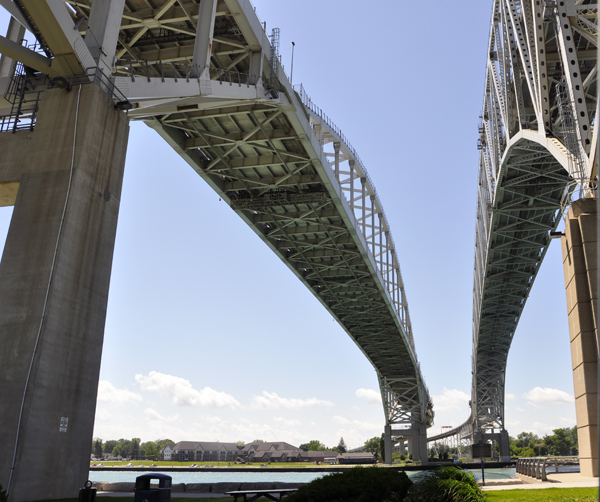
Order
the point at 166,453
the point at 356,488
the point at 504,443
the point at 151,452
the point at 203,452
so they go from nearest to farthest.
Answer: the point at 356,488 → the point at 504,443 → the point at 203,452 → the point at 166,453 → the point at 151,452

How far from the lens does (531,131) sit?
24.8 m

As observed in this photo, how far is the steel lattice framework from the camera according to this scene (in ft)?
61.8

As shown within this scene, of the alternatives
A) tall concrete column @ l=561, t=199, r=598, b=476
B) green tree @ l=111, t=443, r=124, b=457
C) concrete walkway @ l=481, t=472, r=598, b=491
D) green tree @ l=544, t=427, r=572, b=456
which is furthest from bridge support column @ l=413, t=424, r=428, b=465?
green tree @ l=111, t=443, r=124, b=457

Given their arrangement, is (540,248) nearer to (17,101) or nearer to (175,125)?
(175,125)

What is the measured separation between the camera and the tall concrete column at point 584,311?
16.3 metres

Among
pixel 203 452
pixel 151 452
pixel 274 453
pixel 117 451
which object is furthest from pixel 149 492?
pixel 117 451

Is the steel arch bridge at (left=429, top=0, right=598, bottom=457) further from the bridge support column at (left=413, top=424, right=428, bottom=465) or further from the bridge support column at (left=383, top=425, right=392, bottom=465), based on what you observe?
the bridge support column at (left=383, top=425, right=392, bottom=465)

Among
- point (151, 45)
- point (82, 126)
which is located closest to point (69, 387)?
point (82, 126)

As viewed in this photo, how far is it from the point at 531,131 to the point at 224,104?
A: 13.8 meters

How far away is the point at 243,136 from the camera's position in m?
27.1

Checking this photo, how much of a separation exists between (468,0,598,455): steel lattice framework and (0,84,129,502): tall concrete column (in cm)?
1012

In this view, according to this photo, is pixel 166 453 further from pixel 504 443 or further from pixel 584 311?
pixel 584 311

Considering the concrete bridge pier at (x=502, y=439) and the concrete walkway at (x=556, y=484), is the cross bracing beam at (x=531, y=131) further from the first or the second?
the concrete bridge pier at (x=502, y=439)

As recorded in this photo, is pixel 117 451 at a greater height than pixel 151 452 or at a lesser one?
lesser
